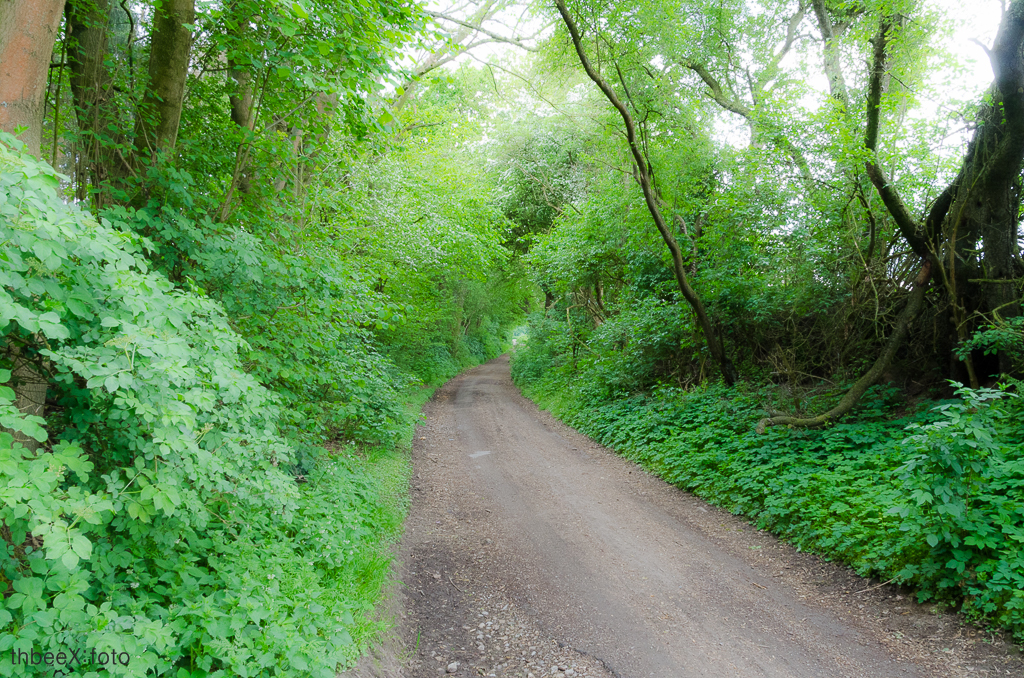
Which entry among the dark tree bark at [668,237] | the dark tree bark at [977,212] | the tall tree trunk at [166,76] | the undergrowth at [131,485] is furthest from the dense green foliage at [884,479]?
Answer: the tall tree trunk at [166,76]

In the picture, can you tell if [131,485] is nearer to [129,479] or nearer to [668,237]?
[129,479]

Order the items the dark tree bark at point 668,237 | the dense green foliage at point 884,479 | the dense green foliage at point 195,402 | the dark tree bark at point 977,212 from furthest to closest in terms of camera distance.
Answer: the dark tree bark at point 668,237, the dark tree bark at point 977,212, the dense green foliage at point 884,479, the dense green foliage at point 195,402

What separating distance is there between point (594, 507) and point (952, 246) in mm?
6038

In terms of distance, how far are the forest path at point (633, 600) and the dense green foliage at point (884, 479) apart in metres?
0.28

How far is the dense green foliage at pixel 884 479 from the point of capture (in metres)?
4.39

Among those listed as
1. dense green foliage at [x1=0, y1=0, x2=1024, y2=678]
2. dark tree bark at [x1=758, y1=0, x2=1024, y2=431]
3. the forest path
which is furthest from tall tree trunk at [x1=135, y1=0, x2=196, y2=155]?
dark tree bark at [x1=758, y1=0, x2=1024, y2=431]

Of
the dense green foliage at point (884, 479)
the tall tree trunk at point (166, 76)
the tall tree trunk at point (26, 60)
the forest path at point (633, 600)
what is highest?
the tall tree trunk at point (166, 76)

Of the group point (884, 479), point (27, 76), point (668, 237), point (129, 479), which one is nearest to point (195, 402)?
point (129, 479)

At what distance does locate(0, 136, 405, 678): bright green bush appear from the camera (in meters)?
2.21

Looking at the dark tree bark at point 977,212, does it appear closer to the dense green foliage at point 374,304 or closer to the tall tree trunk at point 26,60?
the dense green foliage at point 374,304

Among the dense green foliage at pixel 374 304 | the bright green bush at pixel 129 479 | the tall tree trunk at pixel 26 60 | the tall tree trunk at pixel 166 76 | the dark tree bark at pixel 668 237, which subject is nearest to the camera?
the bright green bush at pixel 129 479

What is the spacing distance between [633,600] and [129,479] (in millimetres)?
4266

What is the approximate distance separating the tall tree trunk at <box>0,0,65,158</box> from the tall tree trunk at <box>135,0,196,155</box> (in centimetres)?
136

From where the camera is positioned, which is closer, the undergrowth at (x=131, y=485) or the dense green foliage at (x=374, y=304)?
the undergrowth at (x=131, y=485)
